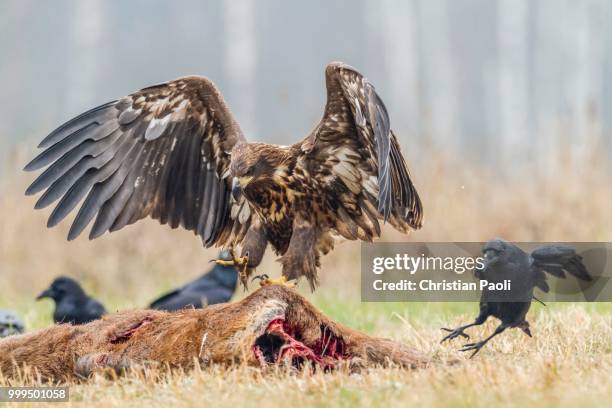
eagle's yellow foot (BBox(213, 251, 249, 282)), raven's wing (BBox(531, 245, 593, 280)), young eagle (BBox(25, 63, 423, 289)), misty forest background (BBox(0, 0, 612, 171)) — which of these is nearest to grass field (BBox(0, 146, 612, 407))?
raven's wing (BBox(531, 245, 593, 280))

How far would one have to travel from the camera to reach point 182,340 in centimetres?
443

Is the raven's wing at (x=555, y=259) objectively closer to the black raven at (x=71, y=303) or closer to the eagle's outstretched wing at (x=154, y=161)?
the eagle's outstretched wing at (x=154, y=161)

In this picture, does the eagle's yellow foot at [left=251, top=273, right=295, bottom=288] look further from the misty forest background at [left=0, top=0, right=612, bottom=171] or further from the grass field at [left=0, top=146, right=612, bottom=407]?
the misty forest background at [left=0, top=0, right=612, bottom=171]

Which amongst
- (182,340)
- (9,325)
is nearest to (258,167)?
(9,325)

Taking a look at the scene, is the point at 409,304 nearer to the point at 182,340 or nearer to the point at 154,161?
the point at 154,161

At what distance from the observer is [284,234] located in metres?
6.38

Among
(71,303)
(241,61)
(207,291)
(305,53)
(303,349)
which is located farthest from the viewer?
(305,53)

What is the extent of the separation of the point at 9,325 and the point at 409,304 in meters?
3.29

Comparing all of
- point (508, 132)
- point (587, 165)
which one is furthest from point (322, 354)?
point (508, 132)

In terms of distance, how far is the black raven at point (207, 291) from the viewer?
8039 millimetres

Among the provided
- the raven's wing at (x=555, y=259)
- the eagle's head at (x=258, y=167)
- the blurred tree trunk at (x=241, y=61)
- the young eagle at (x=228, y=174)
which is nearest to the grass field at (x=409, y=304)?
the raven's wing at (x=555, y=259)

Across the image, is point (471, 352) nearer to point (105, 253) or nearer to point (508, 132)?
point (105, 253)

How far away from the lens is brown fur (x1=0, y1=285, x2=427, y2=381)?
4301 millimetres

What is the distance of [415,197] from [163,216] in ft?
5.64
